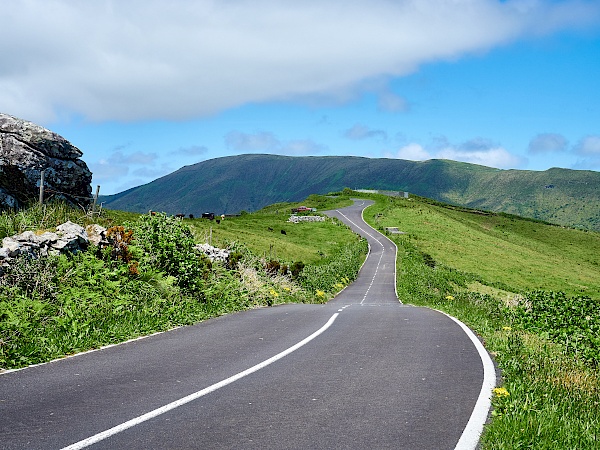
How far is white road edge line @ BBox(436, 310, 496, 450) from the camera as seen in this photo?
5.78 meters

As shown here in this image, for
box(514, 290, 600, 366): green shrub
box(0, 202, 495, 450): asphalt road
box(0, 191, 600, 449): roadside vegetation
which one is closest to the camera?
box(0, 202, 495, 450): asphalt road

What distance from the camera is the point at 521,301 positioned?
30531mm

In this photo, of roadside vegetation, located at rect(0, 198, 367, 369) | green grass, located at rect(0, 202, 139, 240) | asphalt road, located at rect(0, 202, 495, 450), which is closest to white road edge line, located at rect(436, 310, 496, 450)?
asphalt road, located at rect(0, 202, 495, 450)

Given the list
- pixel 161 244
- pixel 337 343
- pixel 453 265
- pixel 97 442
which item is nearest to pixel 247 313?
pixel 161 244

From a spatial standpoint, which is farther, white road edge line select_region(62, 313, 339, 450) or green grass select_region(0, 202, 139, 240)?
green grass select_region(0, 202, 139, 240)

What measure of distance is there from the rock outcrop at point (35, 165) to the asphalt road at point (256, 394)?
23.6 ft

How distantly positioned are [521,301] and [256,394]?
26237mm

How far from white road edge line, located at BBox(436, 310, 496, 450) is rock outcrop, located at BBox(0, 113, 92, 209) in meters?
13.1

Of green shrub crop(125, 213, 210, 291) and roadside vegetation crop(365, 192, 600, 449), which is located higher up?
green shrub crop(125, 213, 210, 291)

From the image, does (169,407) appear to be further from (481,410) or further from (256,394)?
(481,410)

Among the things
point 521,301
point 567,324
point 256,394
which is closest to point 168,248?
point 256,394

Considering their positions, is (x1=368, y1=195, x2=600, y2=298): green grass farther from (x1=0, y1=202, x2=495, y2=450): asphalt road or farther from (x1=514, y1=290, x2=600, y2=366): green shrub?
(x1=0, y1=202, x2=495, y2=450): asphalt road

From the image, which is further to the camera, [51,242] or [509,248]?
[509,248]

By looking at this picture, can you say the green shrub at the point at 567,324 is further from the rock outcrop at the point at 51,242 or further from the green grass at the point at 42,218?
the green grass at the point at 42,218
